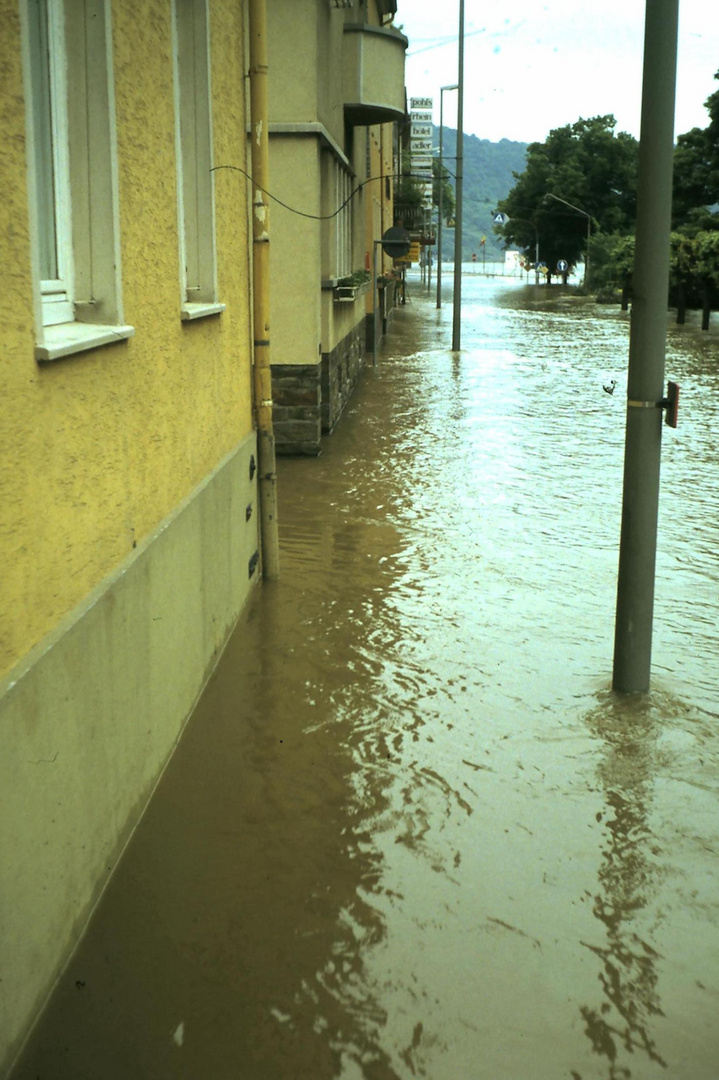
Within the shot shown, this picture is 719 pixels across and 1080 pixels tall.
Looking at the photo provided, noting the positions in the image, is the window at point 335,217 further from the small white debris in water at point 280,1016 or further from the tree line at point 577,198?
the tree line at point 577,198

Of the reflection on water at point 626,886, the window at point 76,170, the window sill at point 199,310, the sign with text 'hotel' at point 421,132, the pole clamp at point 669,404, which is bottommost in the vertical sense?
the reflection on water at point 626,886

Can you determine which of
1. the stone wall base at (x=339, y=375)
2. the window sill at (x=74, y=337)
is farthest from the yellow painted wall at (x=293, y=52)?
the window sill at (x=74, y=337)

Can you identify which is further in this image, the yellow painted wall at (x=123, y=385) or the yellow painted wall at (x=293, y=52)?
the yellow painted wall at (x=293, y=52)

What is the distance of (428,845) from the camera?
4.72m

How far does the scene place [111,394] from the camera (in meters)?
4.44

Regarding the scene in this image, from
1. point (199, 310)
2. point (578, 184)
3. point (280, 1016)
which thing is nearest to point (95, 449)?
point (280, 1016)

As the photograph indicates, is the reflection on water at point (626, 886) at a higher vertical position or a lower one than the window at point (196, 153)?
lower

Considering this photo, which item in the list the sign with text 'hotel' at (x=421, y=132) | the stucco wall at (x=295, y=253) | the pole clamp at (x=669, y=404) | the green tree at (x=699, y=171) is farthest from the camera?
the sign with text 'hotel' at (x=421, y=132)

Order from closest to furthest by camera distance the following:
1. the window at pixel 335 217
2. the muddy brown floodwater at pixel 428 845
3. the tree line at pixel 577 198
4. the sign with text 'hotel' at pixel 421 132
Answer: the muddy brown floodwater at pixel 428 845 → the window at pixel 335 217 → the sign with text 'hotel' at pixel 421 132 → the tree line at pixel 577 198

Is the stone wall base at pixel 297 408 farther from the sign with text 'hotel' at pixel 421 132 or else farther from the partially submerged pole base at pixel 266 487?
the sign with text 'hotel' at pixel 421 132

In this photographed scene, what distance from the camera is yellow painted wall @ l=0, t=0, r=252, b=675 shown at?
3.35 meters

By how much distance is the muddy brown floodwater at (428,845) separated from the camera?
3.53 metres

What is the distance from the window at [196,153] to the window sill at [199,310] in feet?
0.03

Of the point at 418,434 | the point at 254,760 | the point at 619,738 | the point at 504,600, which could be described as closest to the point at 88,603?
the point at 254,760
